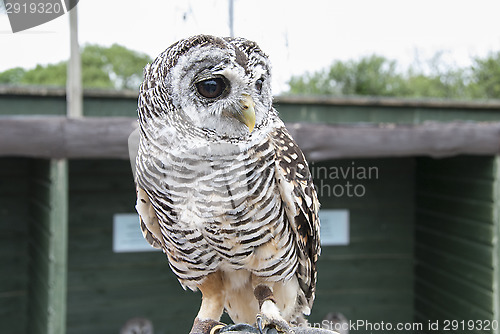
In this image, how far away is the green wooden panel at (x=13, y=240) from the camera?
4.48m

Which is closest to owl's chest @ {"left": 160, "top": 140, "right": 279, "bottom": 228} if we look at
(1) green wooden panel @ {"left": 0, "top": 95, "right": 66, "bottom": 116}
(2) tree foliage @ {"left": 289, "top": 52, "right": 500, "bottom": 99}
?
(1) green wooden panel @ {"left": 0, "top": 95, "right": 66, "bottom": 116}

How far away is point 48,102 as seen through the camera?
4543 mm

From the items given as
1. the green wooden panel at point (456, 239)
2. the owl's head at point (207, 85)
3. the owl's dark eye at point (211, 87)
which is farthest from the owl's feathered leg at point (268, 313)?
the green wooden panel at point (456, 239)

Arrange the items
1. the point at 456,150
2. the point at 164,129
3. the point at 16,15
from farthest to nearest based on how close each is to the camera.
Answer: the point at 456,150 < the point at 16,15 < the point at 164,129

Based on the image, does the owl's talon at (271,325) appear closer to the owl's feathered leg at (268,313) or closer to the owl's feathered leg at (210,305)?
the owl's feathered leg at (268,313)

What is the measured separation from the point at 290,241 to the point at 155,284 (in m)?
3.54

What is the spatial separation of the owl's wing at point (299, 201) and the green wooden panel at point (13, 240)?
12.0ft

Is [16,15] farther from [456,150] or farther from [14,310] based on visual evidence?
[14,310]

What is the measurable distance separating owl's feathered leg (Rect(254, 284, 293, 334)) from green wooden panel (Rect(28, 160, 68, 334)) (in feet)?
6.50

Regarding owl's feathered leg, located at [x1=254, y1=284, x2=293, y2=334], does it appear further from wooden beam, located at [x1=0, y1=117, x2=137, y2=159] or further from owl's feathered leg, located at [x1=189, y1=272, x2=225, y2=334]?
wooden beam, located at [x1=0, y1=117, x2=137, y2=159]

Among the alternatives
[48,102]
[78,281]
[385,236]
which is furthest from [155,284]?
[385,236]

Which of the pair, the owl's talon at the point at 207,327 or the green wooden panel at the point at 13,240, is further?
the green wooden panel at the point at 13,240

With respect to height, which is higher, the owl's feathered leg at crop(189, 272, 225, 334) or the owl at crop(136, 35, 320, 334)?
the owl at crop(136, 35, 320, 334)

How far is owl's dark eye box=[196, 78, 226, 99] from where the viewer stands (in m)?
1.29
